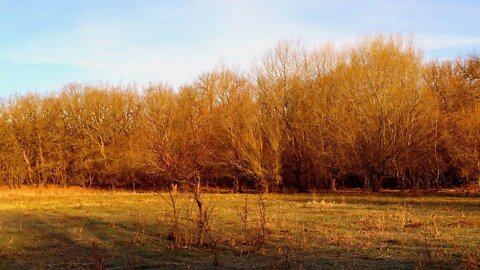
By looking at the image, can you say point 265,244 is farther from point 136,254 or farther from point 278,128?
point 278,128

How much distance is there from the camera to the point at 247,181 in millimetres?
49719

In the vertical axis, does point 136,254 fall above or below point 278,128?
below

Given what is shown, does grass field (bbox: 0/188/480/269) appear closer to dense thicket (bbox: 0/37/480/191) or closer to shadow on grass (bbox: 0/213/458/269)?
shadow on grass (bbox: 0/213/458/269)

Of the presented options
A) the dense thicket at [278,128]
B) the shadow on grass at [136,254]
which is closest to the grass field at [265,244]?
the shadow on grass at [136,254]

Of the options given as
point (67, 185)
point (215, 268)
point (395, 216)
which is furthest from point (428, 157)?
point (67, 185)

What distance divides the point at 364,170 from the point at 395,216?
20.5 metres

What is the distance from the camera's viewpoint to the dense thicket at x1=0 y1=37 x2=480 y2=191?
37.6 m

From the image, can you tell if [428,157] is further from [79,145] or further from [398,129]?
[79,145]

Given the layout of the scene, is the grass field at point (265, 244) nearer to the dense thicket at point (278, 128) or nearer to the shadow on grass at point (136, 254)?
the shadow on grass at point (136, 254)

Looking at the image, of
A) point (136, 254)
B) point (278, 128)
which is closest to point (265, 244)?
point (136, 254)

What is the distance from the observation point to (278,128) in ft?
141

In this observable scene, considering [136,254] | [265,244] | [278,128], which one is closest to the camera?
[136,254]

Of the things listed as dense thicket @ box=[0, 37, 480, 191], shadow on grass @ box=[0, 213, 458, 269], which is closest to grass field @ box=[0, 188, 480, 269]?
shadow on grass @ box=[0, 213, 458, 269]

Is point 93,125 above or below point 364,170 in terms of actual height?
above
